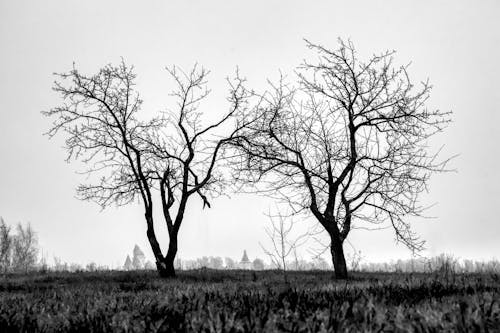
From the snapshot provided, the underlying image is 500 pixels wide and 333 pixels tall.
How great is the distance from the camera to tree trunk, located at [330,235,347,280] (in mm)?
13664

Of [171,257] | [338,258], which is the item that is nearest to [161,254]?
[171,257]

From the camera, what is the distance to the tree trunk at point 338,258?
1366cm

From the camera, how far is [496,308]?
279 centimetres

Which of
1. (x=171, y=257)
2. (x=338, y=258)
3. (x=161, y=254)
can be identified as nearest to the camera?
(x=338, y=258)

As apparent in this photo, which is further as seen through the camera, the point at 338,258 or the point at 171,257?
the point at 171,257

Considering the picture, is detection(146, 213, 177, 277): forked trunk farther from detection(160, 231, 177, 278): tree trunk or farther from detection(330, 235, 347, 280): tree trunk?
detection(330, 235, 347, 280): tree trunk

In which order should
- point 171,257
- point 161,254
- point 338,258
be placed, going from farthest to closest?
point 161,254 → point 171,257 → point 338,258

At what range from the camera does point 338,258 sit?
45.4 feet

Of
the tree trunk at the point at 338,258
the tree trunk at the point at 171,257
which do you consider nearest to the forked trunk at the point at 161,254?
the tree trunk at the point at 171,257

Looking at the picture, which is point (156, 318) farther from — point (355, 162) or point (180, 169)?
point (180, 169)

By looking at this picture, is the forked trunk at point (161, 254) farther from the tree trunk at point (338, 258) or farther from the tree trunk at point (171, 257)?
the tree trunk at point (338, 258)

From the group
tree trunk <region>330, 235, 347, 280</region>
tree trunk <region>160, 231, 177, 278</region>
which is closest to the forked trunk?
tree trunk <region>160, 231, 177, 278</region>

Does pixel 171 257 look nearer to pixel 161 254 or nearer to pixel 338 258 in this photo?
pixel 161 254

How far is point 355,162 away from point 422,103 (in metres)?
3.00
